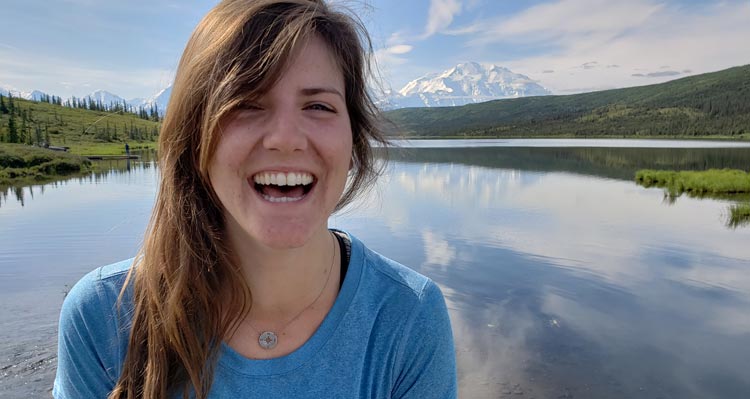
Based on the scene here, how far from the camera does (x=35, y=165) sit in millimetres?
46812

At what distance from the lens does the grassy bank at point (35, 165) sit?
4043 centimetres

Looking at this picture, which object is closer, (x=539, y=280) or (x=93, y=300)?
(x=93, y=300)

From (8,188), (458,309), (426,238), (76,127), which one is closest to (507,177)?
(426,238)

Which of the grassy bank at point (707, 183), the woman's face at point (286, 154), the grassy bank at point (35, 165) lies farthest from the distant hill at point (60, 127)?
the woman's face at point (286, 154)

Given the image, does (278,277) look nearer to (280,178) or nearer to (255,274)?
(255,274)

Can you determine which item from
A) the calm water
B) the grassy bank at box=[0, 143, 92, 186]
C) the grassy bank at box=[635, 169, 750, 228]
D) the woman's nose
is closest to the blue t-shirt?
the woman's nose

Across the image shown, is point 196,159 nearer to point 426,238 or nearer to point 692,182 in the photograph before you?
point 426,238

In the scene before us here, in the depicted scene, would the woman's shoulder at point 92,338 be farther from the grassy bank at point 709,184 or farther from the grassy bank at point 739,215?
the grassy bank at point 709,184

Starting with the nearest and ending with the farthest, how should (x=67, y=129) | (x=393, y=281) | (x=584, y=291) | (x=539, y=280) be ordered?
(x=393, y=281) < (x=584, y=291) < (x=539, y=280) < (x=67, y=129)

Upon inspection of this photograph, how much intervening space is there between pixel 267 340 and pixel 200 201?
602 mm

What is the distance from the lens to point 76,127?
111875mm

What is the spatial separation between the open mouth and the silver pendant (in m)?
0.52

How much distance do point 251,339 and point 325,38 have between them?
1.16 meters

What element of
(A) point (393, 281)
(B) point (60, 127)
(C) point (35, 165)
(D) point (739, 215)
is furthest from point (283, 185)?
(B) point (60, 127)
